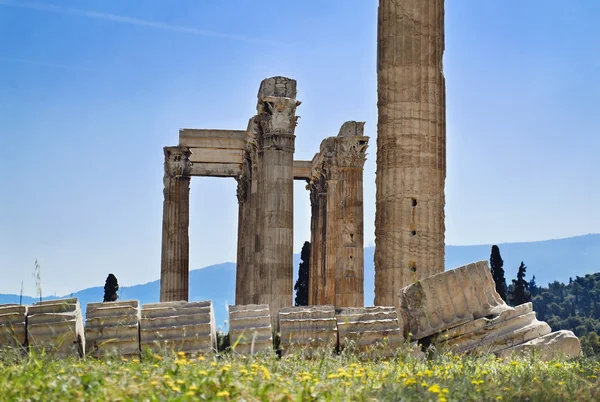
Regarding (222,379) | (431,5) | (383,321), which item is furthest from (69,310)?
(431,5)

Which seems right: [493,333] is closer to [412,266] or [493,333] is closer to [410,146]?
[412,266]

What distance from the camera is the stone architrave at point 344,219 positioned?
114 ft

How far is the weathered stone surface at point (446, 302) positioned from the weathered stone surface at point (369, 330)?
0.83 m

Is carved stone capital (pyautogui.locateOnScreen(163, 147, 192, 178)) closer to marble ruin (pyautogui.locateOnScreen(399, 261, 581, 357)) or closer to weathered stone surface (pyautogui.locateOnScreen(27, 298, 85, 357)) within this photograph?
marble ruin (pyautogui.locateOnScreen(399, 261, 581, 357))

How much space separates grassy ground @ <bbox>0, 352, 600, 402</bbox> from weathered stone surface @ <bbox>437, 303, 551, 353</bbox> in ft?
11.0

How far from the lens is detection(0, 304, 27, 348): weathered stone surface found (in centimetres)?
1257

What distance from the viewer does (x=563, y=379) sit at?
10461 millimetres

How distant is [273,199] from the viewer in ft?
98.5

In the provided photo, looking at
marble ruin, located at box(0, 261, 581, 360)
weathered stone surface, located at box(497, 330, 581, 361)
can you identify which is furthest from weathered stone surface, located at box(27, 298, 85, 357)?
weathered stone surface, located at box(497, 330, 581, 361)

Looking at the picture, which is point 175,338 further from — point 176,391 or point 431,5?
point 431,5

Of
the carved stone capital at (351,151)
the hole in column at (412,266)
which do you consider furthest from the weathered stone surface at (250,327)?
the carved stone capital at (351,151)

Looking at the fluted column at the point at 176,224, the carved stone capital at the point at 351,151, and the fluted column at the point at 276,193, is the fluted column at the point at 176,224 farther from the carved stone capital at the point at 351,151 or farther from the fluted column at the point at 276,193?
the fluted column at the point at 276,193

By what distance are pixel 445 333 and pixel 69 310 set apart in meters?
5.25

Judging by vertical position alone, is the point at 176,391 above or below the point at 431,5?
below
